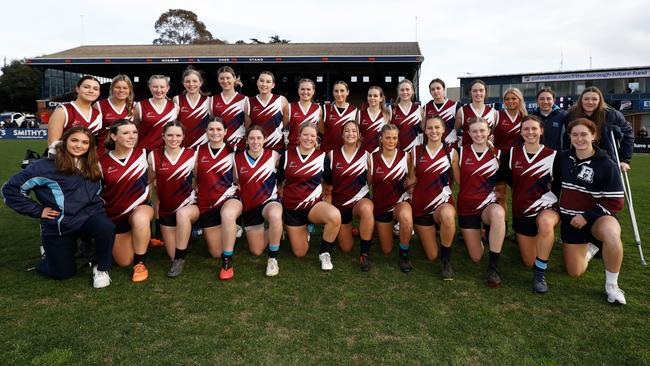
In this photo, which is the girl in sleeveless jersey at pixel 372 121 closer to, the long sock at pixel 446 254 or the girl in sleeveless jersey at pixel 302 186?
the girl in sleeveless jersey at pixel 302 186

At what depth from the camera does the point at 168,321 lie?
241cm

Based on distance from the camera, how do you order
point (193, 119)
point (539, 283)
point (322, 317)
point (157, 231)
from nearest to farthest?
1. point (322, 317)
2. point (539, 283)
3. point (193, 119)
4. point (157, 231)

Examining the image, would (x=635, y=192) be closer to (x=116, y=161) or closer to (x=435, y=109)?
(x=435, y=109)

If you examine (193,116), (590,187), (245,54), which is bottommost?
(590,187)

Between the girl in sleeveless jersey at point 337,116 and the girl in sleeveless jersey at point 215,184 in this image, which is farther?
the girl in sleeveless jersey at point 337,116

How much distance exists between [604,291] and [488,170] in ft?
3.76

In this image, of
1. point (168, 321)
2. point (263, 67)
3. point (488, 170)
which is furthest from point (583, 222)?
point (263, 67)

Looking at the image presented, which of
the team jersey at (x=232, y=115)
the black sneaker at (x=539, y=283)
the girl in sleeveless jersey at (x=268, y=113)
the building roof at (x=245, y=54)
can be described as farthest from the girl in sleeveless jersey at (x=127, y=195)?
the building roof at (x=245, y=54)

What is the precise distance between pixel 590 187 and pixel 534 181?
379mm

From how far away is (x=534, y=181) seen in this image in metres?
3.16

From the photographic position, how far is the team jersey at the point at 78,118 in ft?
11.1

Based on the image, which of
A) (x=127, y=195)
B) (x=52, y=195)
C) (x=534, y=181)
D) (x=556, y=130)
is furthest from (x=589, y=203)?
(x=52, y=195)

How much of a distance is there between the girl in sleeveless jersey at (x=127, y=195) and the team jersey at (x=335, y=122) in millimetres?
1937

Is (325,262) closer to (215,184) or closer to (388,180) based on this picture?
(388,180)
